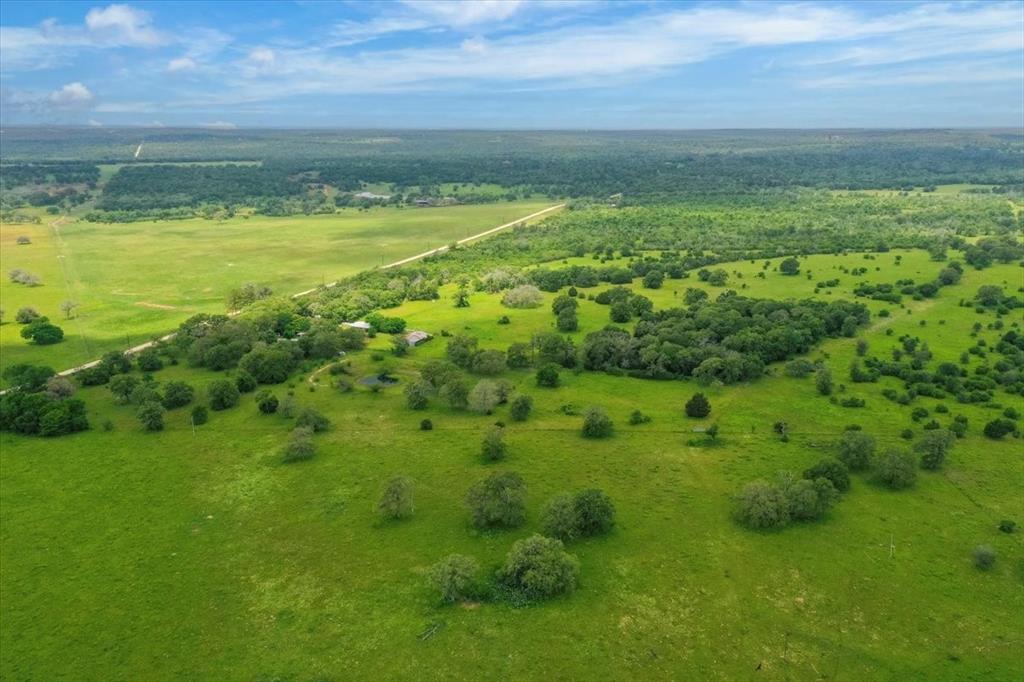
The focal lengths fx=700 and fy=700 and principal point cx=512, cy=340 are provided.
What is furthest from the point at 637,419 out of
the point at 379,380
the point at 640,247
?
the point at 640,247

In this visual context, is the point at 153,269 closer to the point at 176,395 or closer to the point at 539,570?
the point at 176,395

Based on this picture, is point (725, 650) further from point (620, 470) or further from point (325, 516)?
point (325, 516)

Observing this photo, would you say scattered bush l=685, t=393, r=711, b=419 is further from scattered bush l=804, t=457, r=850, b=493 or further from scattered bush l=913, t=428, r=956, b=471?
scattered bush l=913, t=428, r=956, b=471

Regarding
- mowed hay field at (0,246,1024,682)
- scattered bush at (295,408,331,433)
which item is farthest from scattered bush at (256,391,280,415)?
scattered bush at (295,408,331,433)

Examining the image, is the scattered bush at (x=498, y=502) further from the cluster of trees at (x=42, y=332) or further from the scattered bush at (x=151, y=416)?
the cluster of trees at (x=42, y=332)

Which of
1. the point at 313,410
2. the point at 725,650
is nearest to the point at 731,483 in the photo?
the point at 725,650

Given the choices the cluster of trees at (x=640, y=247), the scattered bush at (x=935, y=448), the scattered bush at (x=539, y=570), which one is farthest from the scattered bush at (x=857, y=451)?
the cluster of trees at (x=640, y=247)
